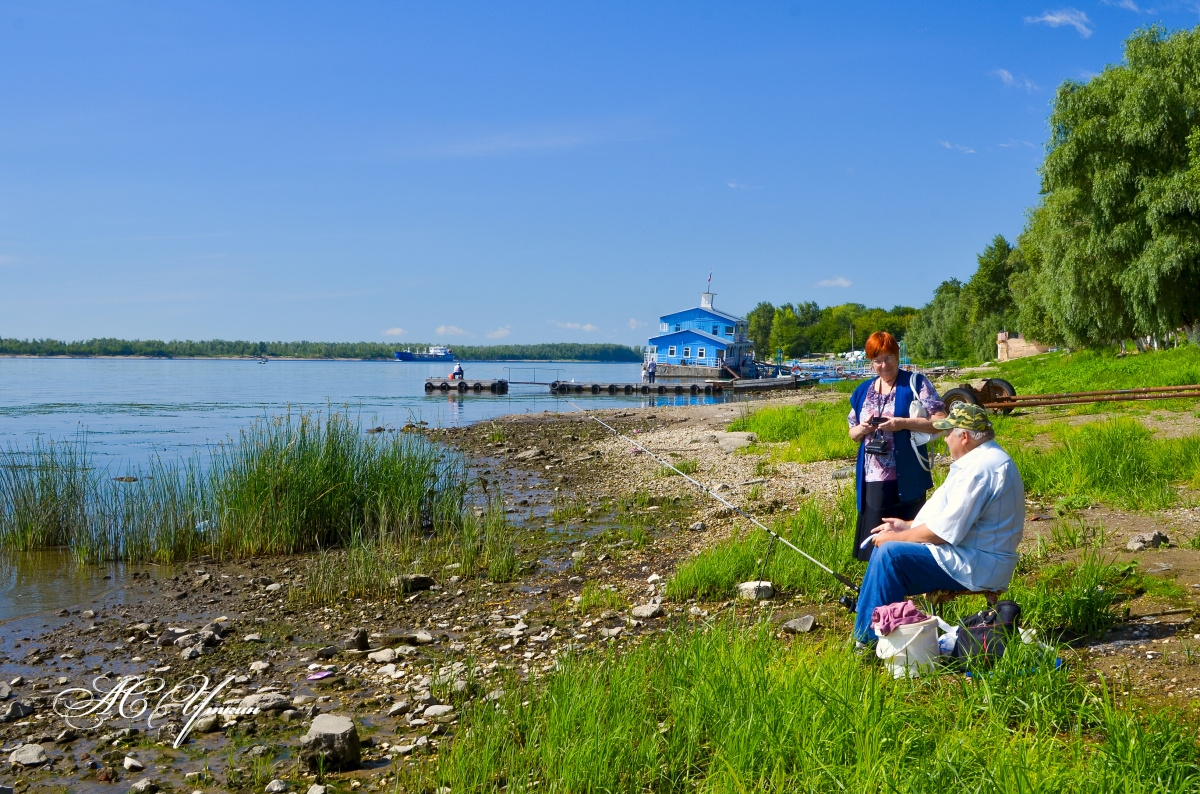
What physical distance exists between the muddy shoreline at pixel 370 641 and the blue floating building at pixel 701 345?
56874 mm

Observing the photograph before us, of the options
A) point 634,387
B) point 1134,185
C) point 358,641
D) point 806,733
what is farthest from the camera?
point 634,387

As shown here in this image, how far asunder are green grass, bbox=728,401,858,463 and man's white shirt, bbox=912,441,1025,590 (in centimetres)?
1042

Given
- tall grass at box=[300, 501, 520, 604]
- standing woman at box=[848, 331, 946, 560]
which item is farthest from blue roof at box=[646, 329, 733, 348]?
standing woman at box=[848, 331, 946, 560]

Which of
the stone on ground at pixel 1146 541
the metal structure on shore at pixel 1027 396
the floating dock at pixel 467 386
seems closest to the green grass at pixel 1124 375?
the metal structure on shore at pixel 1027 396

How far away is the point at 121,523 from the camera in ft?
38.4

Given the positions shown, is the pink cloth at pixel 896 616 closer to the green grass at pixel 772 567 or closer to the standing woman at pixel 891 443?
the standing woman at pixel 891 443

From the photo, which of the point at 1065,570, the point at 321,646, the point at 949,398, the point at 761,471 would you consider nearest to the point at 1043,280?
the point at 949,398

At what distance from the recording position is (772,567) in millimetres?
7383

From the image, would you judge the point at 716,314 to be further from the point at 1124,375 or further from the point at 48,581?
the point at 48,581

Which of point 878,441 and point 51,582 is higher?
point 878,441

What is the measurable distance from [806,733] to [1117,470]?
756 centimetres

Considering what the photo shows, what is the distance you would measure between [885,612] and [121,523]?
10.6 metres

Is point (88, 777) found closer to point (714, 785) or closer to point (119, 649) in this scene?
point (119, 649)

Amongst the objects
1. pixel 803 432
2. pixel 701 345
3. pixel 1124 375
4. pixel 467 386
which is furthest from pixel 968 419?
pixel 701 345
